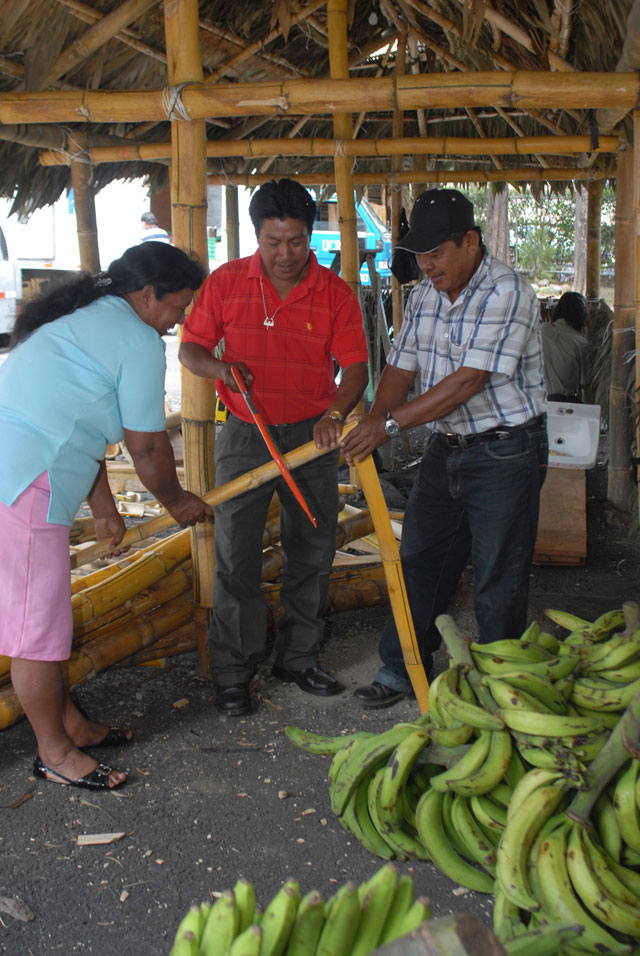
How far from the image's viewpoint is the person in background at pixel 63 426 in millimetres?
2654

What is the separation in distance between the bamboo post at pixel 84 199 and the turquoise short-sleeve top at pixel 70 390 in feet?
11.0

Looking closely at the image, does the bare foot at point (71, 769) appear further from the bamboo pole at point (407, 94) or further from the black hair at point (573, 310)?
the black hair at point (573, 310)

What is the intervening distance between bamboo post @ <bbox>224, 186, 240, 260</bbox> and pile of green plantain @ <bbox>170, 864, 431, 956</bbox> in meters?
8.58

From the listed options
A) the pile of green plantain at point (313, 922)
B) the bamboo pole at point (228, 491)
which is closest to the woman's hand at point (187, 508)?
the bamboo pole at point (228, 491)

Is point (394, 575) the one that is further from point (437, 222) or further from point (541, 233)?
point (541, 233)

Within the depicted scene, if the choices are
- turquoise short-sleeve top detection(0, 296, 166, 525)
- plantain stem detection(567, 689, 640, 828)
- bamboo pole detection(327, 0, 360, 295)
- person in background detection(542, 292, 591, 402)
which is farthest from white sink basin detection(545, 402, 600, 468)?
plantain stem detection(567, 689, 640, 828)

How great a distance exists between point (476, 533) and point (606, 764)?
1.42 m

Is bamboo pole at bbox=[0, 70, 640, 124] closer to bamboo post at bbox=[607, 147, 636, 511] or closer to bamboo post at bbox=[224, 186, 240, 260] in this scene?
bamboo post at bbox=[607, 147, 636, 511]

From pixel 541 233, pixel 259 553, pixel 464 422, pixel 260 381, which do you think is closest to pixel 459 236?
pixel 464 422

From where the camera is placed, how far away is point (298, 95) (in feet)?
10.9

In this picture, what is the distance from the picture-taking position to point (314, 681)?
142 inches

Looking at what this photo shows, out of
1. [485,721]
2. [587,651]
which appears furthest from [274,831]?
[587,651]

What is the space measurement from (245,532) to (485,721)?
1.58m

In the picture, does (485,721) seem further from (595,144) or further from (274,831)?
(595,144)
